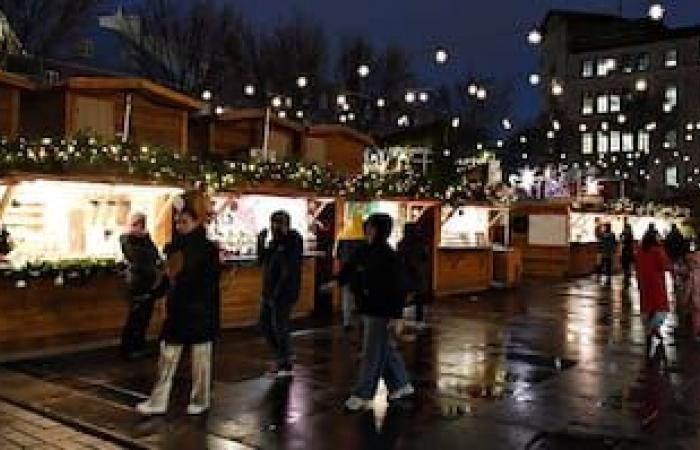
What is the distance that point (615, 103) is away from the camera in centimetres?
7950

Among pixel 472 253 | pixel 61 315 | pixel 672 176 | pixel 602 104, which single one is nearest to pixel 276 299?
pixel 61 315

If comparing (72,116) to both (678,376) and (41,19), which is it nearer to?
(678,376)

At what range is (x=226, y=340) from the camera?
12625 millimetres

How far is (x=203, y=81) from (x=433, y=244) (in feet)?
69.7

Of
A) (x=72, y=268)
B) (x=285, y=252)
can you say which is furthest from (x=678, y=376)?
(x=72, y=268)

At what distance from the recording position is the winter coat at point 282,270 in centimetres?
986

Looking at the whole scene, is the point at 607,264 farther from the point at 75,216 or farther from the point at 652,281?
the point at 75,216

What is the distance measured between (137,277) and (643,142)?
71011mm


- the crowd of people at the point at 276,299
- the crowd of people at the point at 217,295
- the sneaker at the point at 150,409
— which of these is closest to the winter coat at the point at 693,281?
the crowd of people at the point at 217,295

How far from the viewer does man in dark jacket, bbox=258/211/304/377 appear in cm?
987

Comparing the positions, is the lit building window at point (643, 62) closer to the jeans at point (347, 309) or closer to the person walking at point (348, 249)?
the person walking at point (348, 249)

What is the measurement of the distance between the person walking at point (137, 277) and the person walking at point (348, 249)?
116 inches

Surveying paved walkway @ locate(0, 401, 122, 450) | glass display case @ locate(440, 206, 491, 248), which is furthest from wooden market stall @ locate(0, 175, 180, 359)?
glass display case @ locate(440, 206, 491, 248)

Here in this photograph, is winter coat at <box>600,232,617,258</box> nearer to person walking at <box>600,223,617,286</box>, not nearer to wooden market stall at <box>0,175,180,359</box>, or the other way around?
person walking at <box>600,223,617,286</box>
